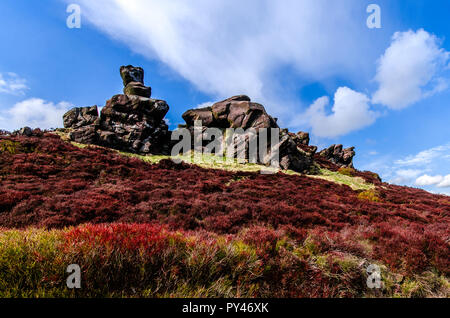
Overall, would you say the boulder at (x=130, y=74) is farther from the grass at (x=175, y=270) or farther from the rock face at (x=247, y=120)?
the grass at (x=175, y=270)

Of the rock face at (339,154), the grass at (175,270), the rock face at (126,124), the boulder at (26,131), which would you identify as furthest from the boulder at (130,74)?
the rock face at (339,154)

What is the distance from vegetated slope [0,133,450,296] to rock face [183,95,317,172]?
933 cm

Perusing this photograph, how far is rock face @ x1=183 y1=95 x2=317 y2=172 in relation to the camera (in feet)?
86.2

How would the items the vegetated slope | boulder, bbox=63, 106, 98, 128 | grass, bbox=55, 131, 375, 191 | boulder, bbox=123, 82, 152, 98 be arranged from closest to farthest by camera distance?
the vegetated slope → grass, bbox=55, 131, 375, 191 → boulder, bbox=63, 106, 98, 128 → boulder, bbox=123, 82, 152, 98

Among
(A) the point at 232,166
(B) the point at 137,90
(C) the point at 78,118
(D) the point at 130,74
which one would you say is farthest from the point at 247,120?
(C) the point at 78,118

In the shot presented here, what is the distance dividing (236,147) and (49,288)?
25132 millimetres

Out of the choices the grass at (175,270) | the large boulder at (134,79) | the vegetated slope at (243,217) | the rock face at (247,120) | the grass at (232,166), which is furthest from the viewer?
the large boulder at (134,79)

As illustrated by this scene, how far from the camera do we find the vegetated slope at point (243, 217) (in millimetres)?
3518

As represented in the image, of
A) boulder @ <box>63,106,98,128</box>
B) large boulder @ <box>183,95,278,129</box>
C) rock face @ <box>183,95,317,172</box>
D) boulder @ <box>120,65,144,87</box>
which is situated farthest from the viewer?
boulder @ <box>120,65,144,87</box>

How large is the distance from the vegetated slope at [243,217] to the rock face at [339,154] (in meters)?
34.4

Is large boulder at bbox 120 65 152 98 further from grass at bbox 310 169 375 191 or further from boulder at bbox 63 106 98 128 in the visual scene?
grass at bbox 310 169 375 191

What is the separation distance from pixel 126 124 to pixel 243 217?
2494cm

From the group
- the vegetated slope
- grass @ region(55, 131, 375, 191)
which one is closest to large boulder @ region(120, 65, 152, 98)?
grass @ region(55, 131, 375, 191)
